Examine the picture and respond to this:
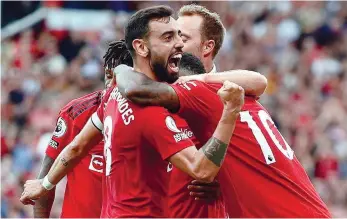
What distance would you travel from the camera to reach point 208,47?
7.61 metres

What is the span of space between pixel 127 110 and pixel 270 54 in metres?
12.1

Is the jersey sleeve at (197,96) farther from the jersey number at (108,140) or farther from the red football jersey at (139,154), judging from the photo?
the jersey number at (108,140)

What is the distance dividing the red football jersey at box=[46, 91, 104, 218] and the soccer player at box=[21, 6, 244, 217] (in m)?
1.12

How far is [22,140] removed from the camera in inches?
587

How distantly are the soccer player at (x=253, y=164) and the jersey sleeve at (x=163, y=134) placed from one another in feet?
0.90

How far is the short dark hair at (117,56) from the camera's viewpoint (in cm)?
729

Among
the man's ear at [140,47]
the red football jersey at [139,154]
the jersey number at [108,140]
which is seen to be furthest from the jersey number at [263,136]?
the jersey number at [108,140]

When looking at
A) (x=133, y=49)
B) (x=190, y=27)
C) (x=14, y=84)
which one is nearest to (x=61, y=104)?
(x=14, y=84)

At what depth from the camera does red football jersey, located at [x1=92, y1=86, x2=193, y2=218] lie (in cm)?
594

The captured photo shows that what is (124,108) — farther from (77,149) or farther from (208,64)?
(208,64)

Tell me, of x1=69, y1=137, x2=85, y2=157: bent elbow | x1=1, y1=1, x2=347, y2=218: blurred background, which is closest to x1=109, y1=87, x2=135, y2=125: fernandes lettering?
x1=69, y1=137, x2=85, y2=157: bent elbow

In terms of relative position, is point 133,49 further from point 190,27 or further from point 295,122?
point 295,122

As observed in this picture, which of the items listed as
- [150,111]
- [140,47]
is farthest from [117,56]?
[150,111]

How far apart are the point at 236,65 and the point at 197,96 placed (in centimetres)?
1130
